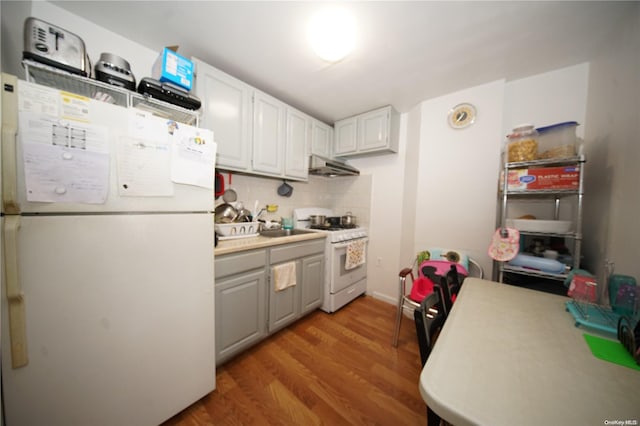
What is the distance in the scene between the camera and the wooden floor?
1.16 m

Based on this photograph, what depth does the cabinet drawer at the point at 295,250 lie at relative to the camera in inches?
68.8

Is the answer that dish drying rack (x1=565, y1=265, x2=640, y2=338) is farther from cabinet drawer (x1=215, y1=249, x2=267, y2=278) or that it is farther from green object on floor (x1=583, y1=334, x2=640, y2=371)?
cabinet drawer (x1=215, y1=249, x2=267, y2=278)

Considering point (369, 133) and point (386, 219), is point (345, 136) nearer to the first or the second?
point (369, 133)

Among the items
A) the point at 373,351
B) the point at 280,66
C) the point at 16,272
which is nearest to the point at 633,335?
the point at 373,351

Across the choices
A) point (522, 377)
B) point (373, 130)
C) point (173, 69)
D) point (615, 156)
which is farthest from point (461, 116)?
point (173, 69)

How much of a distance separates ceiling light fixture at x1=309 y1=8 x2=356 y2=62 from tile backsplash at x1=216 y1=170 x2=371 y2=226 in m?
1.37

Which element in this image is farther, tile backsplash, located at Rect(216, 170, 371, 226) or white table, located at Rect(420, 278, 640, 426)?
tile backsplash, located at Rect(216, 170, 371, 226)

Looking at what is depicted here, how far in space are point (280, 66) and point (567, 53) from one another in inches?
86.5

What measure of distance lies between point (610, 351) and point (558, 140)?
4.92 ft

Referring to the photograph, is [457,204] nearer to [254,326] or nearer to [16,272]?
[254,326]

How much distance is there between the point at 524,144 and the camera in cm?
152

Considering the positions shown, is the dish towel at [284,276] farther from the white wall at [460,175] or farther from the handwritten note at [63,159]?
the white wall at [460,175]

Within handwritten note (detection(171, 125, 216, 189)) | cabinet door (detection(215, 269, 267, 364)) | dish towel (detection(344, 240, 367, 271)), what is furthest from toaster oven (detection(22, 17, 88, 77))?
dish towel (detection(344, 240, 367, 271))

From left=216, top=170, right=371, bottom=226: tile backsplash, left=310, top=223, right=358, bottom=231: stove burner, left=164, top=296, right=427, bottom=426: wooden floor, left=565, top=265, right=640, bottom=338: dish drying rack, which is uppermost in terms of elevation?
left=216, top=170, right=371, bottom=226: tile backsplash
